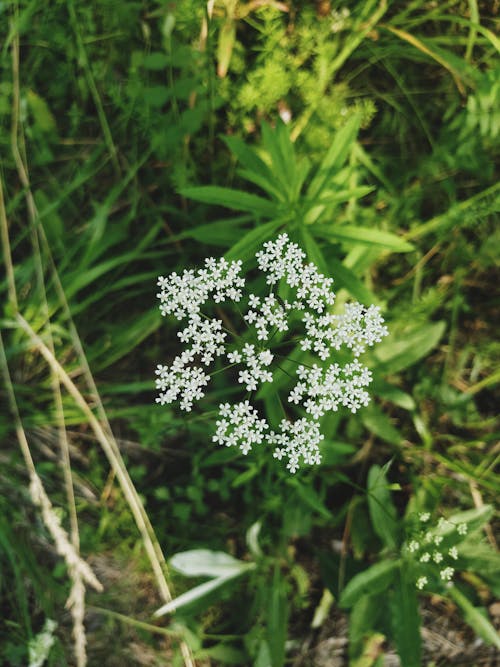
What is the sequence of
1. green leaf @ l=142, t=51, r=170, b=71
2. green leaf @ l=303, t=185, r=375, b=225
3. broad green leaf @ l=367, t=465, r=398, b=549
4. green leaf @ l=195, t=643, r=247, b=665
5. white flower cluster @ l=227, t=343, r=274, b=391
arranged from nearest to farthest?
white flower cluster @ l=227, t=343, r=274, b=391 → green leaf @ l=303, t=185, r=375, b=225 → broad green leaf @ l=367, t=465, r=398, b=549 → green leaf @ l=142, t=51, r=170, b=71 → green leaf @ l=195, t=643, r=247, b=665

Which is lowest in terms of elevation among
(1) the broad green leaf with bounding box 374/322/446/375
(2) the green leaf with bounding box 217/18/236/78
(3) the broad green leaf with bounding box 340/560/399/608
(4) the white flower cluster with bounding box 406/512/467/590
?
(3) the broad green leaf with bounding box 340/560/399/608

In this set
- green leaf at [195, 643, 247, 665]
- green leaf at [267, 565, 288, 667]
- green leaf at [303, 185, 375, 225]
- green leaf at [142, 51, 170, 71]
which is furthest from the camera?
green leaf at [195, 643, 247, 665]

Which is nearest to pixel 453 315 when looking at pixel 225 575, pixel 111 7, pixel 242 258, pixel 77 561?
pixel 242 258

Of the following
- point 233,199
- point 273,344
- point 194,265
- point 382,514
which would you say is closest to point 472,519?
point 382,514

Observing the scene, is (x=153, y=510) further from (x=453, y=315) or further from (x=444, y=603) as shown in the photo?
(x=453, y=315)

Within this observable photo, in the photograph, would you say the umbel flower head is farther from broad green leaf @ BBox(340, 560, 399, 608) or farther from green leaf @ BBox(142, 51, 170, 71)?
green leaf @ BBox(142, 51, 170, 71)

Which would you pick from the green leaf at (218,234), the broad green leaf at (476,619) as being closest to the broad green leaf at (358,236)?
the green leaf at (218,234)

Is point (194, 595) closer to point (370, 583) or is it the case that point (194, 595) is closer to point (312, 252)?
point (370, 583)

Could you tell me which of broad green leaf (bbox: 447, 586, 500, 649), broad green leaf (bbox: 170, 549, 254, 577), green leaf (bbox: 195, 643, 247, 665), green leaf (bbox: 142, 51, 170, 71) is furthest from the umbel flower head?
green leaf (bbox: 195, 643, 247, 665)

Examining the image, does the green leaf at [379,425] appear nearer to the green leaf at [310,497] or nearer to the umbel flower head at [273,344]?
the green leaf at [310,497]
